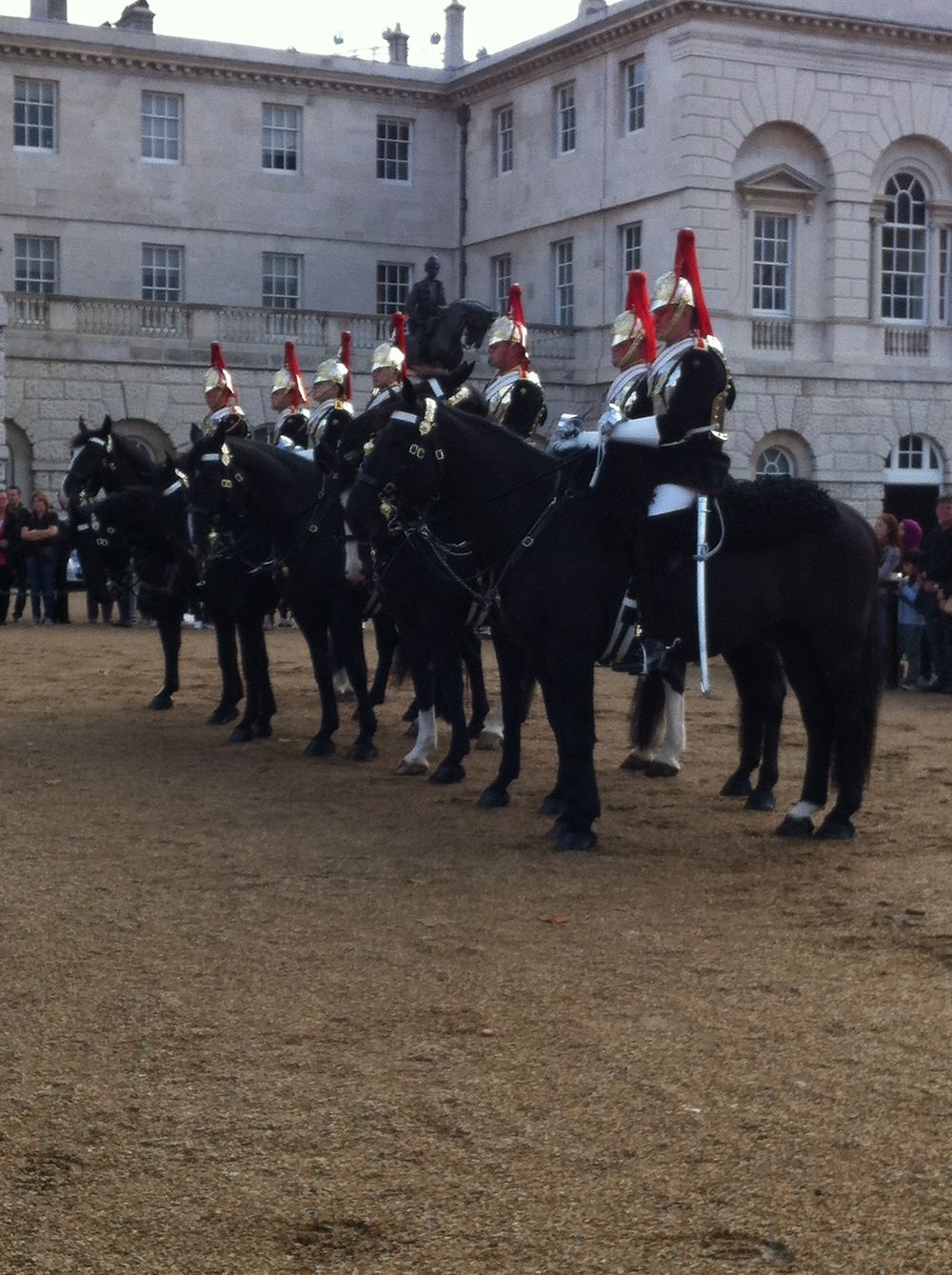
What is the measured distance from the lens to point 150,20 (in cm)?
4491

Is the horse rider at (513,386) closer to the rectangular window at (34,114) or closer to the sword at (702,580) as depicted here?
the sword at (702,580)

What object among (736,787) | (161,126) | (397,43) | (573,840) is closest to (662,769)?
(736,787)

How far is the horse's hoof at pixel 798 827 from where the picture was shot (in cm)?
979

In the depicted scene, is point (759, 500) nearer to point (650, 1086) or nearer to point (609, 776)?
point (609, 776)

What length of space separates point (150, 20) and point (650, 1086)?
141 ft

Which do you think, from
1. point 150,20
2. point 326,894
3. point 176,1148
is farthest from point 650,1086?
point 150,20

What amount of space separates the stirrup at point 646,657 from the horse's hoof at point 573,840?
0.81m

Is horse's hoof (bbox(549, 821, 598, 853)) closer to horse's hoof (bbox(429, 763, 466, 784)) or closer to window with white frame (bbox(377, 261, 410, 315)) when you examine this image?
horse's hoof (bbox(429, 763, 466, 784))

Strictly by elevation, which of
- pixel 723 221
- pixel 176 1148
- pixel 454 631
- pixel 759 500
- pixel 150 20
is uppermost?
pixel 150 20

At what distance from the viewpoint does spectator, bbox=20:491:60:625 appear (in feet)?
88.1

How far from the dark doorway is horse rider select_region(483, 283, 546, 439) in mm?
27961

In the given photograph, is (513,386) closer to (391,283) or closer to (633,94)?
(633,94)

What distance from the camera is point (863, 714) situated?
9.71 metres

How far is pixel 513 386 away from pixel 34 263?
32.4 metres
